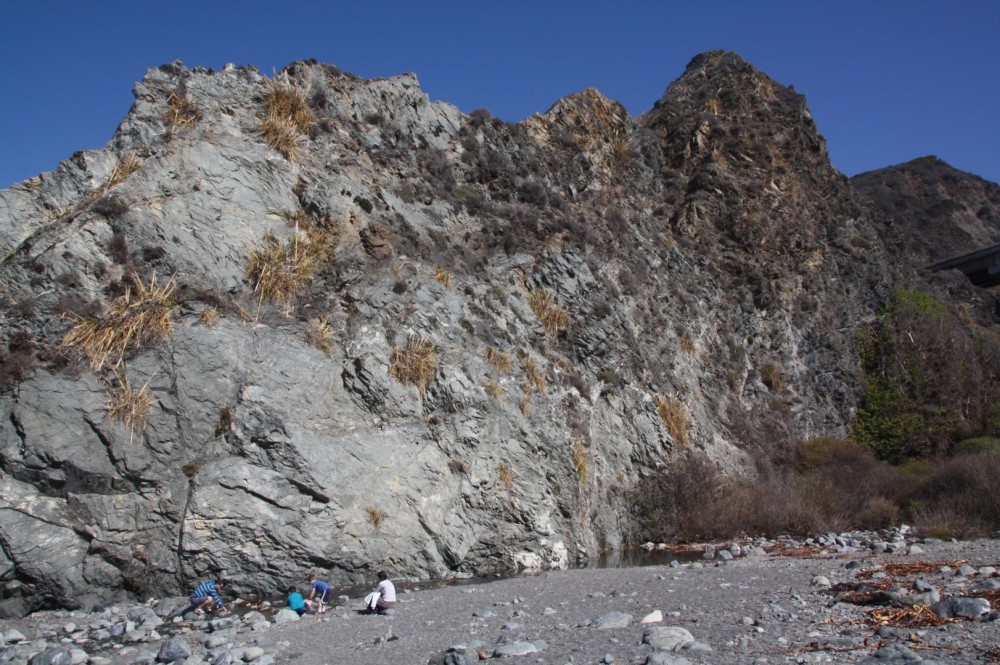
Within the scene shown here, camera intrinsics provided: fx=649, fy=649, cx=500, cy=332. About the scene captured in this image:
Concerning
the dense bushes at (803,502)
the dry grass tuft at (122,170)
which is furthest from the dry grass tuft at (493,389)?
the dry grass tuft at (122,170)

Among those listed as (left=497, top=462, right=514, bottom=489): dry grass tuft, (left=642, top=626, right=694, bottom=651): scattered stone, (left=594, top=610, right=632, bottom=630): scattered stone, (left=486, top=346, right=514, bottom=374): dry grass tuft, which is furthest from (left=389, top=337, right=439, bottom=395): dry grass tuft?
(left=642, top=626, right=694, bottom=651): scattered stone

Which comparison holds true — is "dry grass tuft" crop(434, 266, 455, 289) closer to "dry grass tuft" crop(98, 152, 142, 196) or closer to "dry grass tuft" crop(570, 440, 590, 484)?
"dry grass tuft" crop(570, 440, 590, 484)

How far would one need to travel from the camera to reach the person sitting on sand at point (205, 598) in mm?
11953

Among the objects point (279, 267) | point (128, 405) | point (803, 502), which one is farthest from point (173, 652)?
point (803, 502)

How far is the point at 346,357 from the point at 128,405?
5255 mm

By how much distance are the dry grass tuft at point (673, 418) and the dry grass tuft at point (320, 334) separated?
506 inches

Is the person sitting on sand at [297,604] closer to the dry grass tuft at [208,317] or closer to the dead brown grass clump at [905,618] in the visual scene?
the dry grass tuft at [208,317]

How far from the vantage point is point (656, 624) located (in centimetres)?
848

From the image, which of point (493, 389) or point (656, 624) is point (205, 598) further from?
point (493, 389)

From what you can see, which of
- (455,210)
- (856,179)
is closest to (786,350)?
(455,210)

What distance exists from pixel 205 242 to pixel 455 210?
999cm

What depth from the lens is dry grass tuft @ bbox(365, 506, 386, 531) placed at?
1509cm

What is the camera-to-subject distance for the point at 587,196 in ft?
106

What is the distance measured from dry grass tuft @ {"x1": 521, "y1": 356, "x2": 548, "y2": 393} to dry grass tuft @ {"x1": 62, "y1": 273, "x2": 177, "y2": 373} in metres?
10.3
